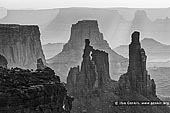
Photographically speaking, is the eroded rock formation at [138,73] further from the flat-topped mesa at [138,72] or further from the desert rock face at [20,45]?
the desert rock face at [20,45]

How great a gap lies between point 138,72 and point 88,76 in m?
10.1

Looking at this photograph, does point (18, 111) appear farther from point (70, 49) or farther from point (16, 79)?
point (70, 49)

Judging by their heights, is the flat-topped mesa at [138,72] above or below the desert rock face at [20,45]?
below

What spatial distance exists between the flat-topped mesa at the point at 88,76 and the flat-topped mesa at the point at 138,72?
20.2 feet

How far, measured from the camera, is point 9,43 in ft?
507

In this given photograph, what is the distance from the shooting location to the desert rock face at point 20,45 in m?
151

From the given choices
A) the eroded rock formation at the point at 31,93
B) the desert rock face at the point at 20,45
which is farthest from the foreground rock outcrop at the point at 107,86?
the desert rock face at the point at 20,45

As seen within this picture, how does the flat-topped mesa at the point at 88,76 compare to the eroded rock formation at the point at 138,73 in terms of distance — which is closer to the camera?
the flat-topped mesa at the point at 88,76

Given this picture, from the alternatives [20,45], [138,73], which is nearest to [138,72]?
[138,73]

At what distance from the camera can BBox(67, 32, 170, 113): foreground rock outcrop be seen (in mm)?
80438

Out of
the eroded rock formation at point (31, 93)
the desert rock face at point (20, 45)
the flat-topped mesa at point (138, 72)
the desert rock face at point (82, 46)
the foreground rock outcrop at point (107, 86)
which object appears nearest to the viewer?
the eroded rock formation at point (31, 93)

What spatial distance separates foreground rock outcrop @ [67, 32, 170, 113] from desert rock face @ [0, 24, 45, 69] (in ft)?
200

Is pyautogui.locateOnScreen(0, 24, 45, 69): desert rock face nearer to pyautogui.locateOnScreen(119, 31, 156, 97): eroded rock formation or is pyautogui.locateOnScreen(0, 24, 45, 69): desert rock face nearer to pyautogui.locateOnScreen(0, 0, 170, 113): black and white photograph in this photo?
pyautogui.locateOnScreen(0, 0, 170, 113): black and white photograph

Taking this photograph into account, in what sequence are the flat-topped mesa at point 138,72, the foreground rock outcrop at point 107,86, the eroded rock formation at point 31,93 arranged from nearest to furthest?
the eroded rock formation at point 31,93
the foreground rock outcrop at point 107,86
the flat-topped mesa at point 138,72
